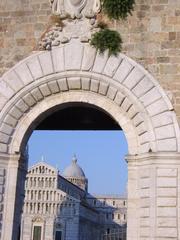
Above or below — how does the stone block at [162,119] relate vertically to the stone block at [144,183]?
above

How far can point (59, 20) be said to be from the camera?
13016 millimetres

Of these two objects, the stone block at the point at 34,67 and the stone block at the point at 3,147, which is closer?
the stone block at the point at 3,147

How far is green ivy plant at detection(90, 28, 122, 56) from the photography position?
12.6m

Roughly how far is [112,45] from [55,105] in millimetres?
2095

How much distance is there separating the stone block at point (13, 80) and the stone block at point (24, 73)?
92 millimetres

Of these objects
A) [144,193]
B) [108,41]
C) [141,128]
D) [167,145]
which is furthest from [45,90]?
[144,193]

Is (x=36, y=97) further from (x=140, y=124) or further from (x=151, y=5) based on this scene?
(x=151, y=5)

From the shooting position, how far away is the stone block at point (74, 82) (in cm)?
1270

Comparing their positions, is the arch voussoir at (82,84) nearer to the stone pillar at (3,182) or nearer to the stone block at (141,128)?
the stone block at (141,128)

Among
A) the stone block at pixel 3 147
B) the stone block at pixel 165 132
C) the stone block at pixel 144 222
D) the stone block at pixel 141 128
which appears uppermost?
the stone block at pixel 141 128

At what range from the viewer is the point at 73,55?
1276 centimetres

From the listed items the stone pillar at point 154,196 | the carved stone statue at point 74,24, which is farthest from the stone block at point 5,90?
the stone pillar at point 154,196

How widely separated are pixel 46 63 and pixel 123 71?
1983 mm

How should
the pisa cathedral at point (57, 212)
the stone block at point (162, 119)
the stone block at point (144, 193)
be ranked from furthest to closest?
the pisa cathedral at point (57, 212)
the stone block at point (162, 119)
the stone block at point (144, 193)
